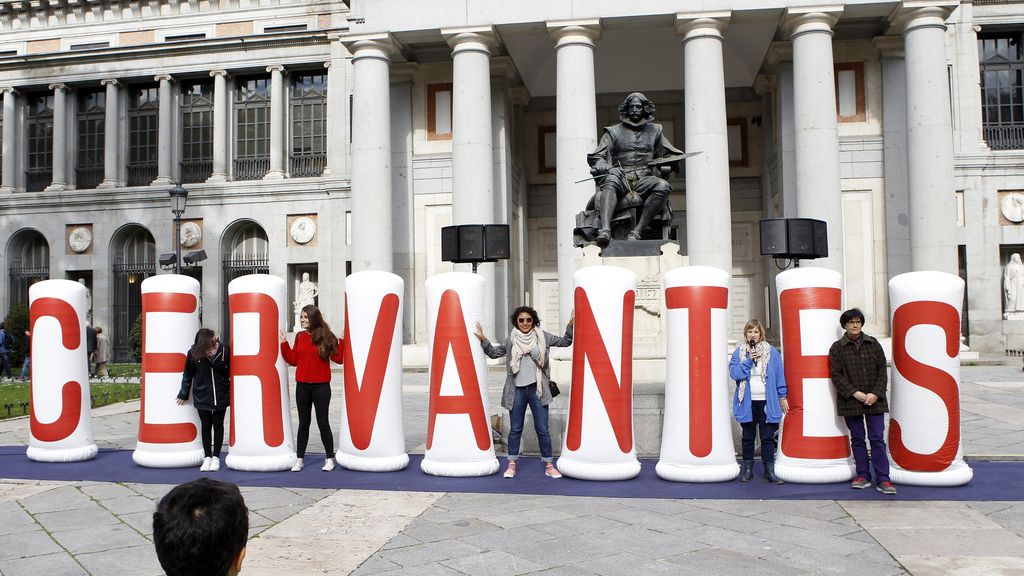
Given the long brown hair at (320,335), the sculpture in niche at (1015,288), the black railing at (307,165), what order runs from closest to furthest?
1. the long brown hair at (320,335)
2. the sculpture in niche at (1015,288)
3. the black railing at (307,165)

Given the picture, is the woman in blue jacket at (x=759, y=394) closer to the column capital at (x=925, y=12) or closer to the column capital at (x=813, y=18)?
the column capital at (x=813, y=18)

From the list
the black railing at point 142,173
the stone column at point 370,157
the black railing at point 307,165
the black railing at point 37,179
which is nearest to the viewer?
the stone column at point 370,157

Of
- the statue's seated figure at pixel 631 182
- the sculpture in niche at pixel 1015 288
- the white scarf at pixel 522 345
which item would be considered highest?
the statue's seated figure at pixel 631 182

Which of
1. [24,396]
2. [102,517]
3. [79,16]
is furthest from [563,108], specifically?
[79,16]

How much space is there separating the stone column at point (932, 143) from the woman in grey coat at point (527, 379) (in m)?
18.7

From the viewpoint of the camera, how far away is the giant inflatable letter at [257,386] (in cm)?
943

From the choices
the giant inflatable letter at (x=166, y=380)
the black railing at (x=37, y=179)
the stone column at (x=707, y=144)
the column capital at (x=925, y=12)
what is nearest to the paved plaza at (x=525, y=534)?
the giant inflatable letter at (x=166, y=380)

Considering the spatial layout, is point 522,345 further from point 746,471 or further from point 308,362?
point 746,471

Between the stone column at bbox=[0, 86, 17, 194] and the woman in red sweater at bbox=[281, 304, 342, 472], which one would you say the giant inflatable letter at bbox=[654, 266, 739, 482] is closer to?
the woman in red sweater at bbox=[281, 304, 342, 472]

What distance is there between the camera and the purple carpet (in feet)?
25.8

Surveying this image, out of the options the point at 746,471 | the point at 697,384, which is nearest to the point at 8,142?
A: the point at 697,384

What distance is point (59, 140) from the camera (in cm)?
3628

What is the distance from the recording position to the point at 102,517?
285 inches

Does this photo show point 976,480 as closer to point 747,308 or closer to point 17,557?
point 17,557
